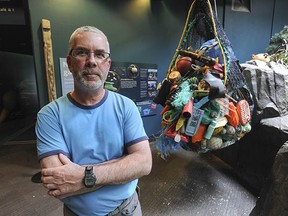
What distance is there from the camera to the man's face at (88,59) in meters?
1.00

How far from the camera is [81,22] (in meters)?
2.94

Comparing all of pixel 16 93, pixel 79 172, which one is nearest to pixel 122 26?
pixel 79 172

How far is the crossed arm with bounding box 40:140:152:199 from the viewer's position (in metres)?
0.91

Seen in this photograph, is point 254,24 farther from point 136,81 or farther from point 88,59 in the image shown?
point 88,59

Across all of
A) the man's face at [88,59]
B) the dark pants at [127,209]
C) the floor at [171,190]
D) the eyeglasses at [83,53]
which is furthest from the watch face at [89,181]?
the floor at [171,190]

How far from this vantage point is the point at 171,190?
8.32ft

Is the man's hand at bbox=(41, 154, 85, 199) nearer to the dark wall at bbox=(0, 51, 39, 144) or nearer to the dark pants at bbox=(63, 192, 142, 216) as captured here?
the dark pants at bbox=(63, 192, 142, 216)

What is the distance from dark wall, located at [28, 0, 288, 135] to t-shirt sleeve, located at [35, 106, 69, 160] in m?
2.05

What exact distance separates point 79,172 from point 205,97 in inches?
47.2

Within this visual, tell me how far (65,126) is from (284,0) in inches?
238

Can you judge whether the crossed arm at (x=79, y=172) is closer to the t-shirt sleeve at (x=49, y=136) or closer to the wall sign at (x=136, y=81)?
the t-shirt sleeve at (x=49, y=136)

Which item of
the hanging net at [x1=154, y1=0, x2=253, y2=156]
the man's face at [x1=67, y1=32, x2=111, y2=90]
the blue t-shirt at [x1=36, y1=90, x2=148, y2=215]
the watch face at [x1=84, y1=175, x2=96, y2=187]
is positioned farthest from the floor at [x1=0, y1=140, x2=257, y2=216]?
the man's face at [x1=67, y1=32, x2=111, y2=90]

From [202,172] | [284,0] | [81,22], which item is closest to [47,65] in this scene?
[81,22]

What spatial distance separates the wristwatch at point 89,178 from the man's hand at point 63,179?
18mm
